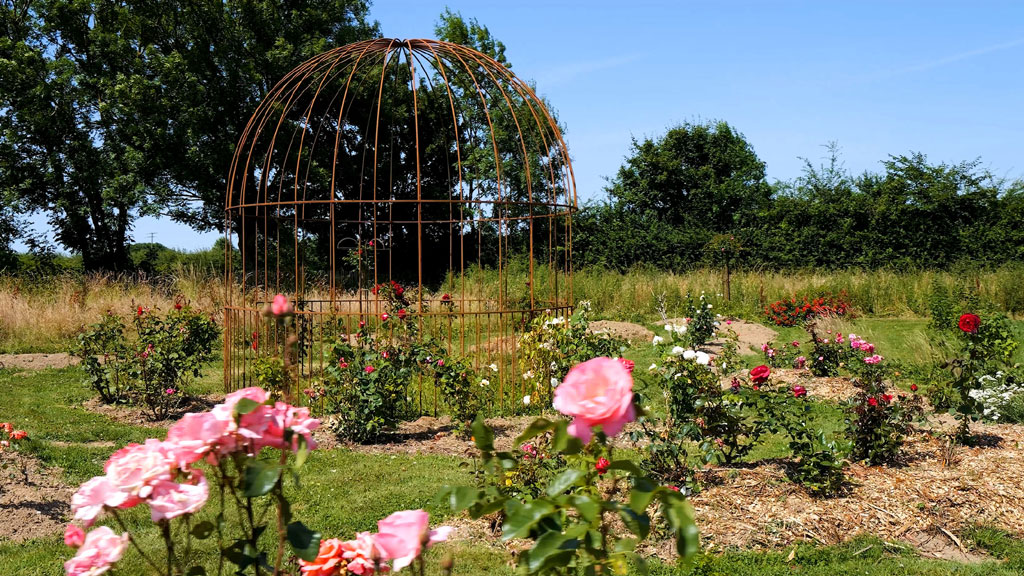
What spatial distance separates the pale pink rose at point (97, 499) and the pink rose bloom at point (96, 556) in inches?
2.0

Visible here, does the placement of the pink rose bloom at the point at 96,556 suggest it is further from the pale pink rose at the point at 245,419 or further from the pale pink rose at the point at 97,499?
the pale pink rose at the point at 245,419

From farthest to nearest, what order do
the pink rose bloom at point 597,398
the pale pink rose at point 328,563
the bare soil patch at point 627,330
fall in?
1. the bare soil patch at point 627,330
2. the pale pink rose at point 328,563
3. the pink rose bloom at point 597,398

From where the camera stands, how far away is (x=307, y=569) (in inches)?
48.1

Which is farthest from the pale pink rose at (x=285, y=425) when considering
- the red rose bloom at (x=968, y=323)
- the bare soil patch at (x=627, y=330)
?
the bare soil patch at (x=627, y=330)

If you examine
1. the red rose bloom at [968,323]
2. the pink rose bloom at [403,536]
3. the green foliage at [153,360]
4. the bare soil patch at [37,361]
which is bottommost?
the bare soil patch at [37,361]

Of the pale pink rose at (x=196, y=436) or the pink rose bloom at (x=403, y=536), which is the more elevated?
the pale pink rose at (x=196, y=436)

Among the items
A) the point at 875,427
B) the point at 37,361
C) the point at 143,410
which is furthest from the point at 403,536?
the point at 37,361

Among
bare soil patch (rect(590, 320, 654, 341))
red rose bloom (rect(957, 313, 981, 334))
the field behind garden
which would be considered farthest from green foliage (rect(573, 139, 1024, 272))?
red rose bloom (rect(957, 313, 981, 334))

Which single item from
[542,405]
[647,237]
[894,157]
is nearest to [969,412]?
[542,405]

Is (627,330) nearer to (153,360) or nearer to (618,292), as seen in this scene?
(618,292)

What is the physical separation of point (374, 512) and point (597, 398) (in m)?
3.14

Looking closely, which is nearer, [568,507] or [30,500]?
[568,507]

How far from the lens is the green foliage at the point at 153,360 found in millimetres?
6262

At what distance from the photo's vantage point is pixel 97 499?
3.61 feet
